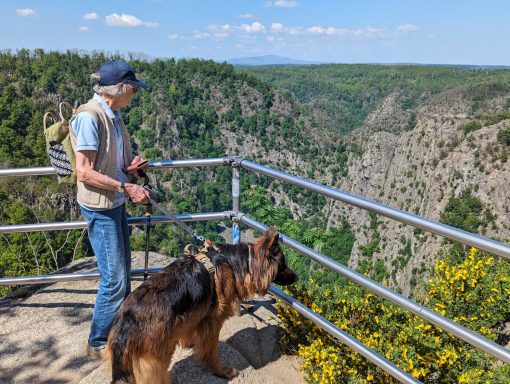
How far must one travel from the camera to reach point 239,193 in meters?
3.95

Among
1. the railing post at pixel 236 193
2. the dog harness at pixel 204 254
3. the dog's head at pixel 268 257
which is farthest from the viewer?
the railing post at pixel 236 193

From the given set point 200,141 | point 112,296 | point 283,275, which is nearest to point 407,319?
point 283,275

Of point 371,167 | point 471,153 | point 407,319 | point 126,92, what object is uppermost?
point 126,92

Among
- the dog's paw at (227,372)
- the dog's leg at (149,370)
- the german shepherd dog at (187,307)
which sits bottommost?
the dog's paw at (227,372)

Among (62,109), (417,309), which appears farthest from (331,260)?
(62,109)

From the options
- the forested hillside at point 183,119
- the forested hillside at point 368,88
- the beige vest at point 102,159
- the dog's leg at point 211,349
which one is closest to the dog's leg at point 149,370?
the dog's leg at point 211,349

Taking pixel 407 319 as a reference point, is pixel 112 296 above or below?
above

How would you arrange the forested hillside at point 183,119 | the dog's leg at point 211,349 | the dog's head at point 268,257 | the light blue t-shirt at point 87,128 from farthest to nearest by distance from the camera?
the forested hillside at point 183,119 < the dog's head at point 268,257 < the dog's leg at point 211,349 < the light blue t-shirt at point 87,128

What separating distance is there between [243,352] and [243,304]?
2.15ft

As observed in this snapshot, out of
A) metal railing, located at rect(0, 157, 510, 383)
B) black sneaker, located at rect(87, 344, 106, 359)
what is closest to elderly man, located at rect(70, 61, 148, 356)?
black sneaker, located at rect(87, 344, 106, 359)

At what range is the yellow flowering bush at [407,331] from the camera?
122 inches

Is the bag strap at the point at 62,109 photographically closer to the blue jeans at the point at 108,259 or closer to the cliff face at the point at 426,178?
the blue jeans at the point at 108,259

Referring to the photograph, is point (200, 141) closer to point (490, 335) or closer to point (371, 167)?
point (371, 167)

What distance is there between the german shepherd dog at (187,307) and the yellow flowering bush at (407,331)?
1.78 feet
